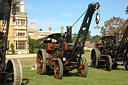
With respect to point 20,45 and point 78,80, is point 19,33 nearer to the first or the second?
point 20,45

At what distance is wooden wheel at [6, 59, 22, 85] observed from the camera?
614 centimetres

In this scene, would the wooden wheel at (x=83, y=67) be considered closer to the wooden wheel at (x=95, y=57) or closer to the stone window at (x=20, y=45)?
the wooden wheel at (x=95, y=57)

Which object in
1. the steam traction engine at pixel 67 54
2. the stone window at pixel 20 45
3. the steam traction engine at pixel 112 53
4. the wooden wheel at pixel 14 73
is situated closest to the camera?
the wooden wheel at pixel 14 73

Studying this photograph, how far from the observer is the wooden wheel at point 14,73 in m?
6.14

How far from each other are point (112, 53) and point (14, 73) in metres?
8.51

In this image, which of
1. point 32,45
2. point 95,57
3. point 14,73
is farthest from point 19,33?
point 14,73

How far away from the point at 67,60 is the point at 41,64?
2.04 m

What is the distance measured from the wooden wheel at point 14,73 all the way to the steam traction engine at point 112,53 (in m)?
7.24

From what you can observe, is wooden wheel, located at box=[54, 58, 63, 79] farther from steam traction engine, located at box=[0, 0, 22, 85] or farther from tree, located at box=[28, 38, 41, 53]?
tree, located at box=[28, 38, 41, 53]

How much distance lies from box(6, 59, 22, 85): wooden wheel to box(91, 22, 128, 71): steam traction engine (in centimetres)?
724

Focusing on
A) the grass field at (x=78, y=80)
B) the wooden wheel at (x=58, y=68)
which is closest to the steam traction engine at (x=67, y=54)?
the wooden wheel at (x=58, y=68)

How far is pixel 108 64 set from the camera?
41.4 ft

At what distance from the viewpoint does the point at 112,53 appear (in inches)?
518

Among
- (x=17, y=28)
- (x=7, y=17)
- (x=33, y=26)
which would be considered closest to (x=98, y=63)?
(x=7, y=17)
